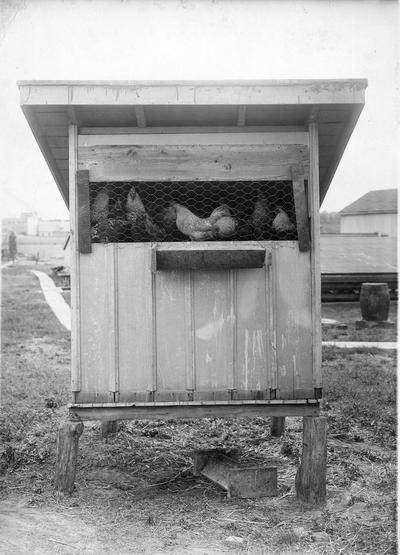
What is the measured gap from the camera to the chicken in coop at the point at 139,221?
15.9ft

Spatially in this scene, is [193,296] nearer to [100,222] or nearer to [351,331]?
[100,222]

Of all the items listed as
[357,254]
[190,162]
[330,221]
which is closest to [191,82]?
[190,162]

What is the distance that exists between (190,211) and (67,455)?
2096 millimetres

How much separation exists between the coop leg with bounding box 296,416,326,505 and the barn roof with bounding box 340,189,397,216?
31684 millimetres

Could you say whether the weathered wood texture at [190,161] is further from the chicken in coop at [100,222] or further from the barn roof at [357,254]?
the barn roof at [357,254]

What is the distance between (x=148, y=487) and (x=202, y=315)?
4.93ft

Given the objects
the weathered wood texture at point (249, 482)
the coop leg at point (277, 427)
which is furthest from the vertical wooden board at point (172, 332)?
the coop leg at point (277, 427)

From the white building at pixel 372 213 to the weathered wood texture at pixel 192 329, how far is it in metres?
30.6

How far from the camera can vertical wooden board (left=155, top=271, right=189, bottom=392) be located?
468cm

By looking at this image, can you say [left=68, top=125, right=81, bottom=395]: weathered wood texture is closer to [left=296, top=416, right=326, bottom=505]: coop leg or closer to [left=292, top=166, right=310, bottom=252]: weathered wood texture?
[left=292, top=166, right=310, bottom=252]: weathered wood texture

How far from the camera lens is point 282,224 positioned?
480 cm

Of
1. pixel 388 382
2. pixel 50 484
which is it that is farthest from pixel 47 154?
pixel 388 382

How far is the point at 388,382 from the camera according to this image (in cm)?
862

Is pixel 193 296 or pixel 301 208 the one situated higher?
pixel 301 208
